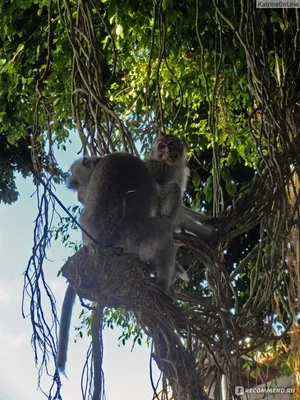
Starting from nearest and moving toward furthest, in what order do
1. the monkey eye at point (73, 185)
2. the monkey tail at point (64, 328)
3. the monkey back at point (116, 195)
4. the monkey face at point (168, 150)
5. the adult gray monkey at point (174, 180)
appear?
→ the monkey tail at point (64, 328) < the monkey back at point (116, 195) < the adult gray monkey at point (174, 180) < the monkey eye at point (73, 185) < the monkey face at point (168, 150)

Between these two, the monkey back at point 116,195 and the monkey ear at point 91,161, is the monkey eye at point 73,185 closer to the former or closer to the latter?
the monkey ear at point 91,161

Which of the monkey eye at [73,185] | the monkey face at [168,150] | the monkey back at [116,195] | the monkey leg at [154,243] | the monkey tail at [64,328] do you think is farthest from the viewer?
the monkey face at [168,150]

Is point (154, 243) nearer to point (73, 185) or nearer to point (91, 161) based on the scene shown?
point (91, 161)

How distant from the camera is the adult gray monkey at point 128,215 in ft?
8.99

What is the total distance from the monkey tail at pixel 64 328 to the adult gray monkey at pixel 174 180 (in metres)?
0.74

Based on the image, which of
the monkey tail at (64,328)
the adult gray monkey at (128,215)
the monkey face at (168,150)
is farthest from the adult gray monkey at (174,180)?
the monkey tail at (64,328)

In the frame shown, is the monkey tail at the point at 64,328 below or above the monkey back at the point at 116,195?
below

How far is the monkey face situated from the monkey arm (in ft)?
1.13

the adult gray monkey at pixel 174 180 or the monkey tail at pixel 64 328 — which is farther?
the adult gray monkey at pixel 174 180

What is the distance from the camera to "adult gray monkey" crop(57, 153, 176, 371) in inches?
108

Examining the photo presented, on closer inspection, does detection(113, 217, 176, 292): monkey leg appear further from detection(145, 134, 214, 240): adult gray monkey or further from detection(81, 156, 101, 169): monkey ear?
detection(81, 156, 101, 169): monkey ear

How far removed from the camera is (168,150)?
365 cm

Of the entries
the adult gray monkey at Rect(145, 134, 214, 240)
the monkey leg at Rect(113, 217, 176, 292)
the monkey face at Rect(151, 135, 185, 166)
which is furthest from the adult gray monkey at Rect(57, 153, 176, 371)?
the monkey face at Rect(151, 135, 185, 166)

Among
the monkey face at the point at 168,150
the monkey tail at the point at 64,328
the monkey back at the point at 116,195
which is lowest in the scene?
the monkey tail at the point at 64,328
